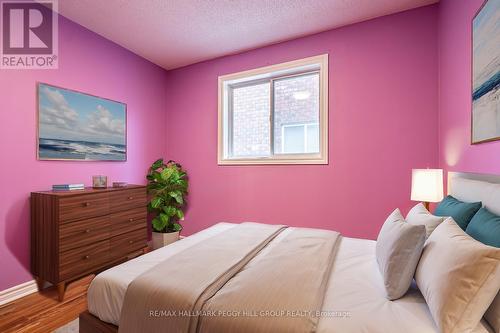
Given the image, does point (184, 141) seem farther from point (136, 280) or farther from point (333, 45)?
point (136, 280)

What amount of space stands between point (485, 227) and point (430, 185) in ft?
3.25

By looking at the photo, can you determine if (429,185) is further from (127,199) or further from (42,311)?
(42,311)

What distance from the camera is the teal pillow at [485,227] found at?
3.07 ft

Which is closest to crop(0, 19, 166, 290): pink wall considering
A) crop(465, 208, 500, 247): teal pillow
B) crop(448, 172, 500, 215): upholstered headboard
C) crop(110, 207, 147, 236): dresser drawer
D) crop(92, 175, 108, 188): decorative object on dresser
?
crop(92, 175, 108, 188): decorative object on dresser

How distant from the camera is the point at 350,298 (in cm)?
104

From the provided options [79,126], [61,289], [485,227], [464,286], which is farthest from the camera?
[79,126]

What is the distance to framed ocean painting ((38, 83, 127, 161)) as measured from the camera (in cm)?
229

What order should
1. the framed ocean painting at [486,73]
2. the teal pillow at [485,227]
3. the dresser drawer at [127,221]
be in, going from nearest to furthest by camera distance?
1. the teal pillow at [485,227]
2. the framed ocean painting at [486,73]
3. the dresser drawer at [127,221]

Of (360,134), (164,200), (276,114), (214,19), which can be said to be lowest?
(164,200)

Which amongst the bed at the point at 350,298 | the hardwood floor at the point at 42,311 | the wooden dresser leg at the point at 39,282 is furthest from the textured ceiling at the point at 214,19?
the hardwood floor at the point at 42,311

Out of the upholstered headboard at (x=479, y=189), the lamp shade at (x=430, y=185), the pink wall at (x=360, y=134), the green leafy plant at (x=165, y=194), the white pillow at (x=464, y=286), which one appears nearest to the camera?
the white pillow at (x=464, y=286)

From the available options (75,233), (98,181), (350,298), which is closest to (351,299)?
(350,298)

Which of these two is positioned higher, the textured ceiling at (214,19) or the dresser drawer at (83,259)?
the textured ceiling at (214,19)

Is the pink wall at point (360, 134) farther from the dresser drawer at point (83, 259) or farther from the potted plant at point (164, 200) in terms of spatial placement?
the dresser drawer at point (83, 259)
